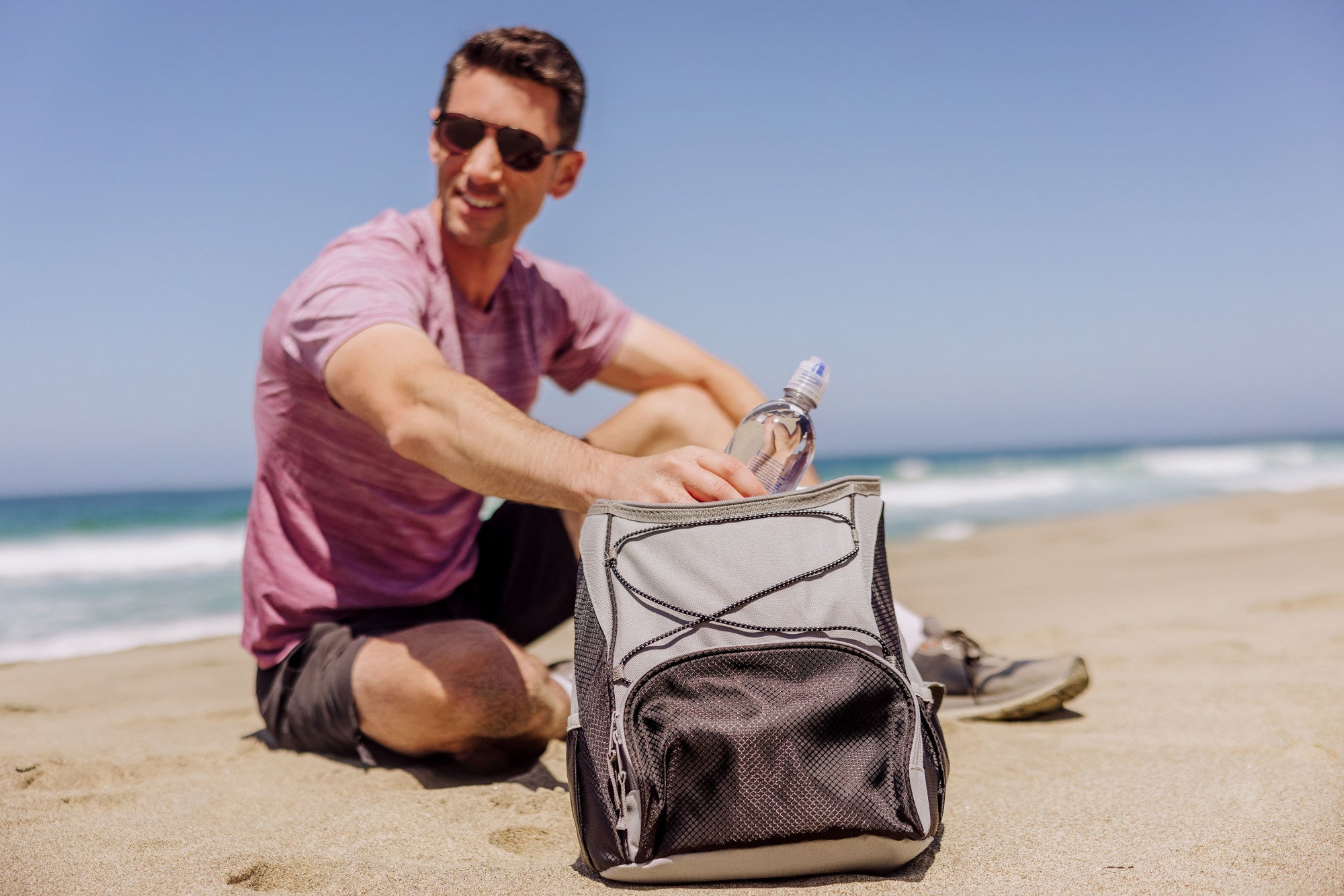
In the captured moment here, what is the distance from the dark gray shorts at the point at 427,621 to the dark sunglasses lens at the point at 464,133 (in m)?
1.13

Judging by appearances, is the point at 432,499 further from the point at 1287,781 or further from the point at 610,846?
the point at 1287,781

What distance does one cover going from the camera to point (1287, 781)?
6.64 feet

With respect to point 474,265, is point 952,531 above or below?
below

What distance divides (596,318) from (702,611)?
1859mm

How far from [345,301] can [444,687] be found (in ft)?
3.11

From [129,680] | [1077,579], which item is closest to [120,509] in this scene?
[129,680]

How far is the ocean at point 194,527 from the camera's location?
627cm

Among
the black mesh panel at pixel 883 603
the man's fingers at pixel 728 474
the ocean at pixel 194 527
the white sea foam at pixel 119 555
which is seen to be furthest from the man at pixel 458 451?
the white sea foam at pixel 119 555

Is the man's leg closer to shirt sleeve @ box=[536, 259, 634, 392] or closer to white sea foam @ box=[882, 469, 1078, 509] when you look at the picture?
shirt sleeve @ box=[536, 259, 634, 392]

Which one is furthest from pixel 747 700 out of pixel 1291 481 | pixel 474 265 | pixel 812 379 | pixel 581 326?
pixel 1291 481

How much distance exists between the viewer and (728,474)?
5.56ft

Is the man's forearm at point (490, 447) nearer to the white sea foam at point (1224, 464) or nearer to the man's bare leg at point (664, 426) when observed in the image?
the man's bare leg at point (664, 426)

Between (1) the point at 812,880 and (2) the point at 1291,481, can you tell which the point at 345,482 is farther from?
(2) the point at 1291,481

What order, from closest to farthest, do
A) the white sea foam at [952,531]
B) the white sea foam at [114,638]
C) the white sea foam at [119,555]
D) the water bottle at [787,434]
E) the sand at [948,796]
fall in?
the sand at [948,796] < the water bottle at [787,434] < the white sea foam at [114,638] < the white sea foam at [952,531] < the white sea foam at [119,555]
